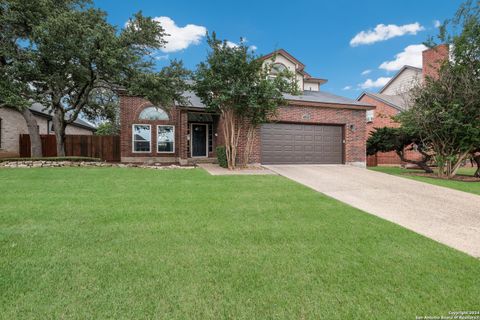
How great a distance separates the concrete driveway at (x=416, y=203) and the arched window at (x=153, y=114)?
985 cm

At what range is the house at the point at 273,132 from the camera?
12.3 m

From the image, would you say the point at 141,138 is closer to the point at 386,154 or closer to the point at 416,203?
the point at 416,203

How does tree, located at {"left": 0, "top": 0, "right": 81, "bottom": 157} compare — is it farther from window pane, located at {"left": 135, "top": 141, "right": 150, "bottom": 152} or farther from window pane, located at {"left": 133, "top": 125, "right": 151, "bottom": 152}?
window pane, located at {"left": 135, "top": 141, "right": 150, "bottom": 152}

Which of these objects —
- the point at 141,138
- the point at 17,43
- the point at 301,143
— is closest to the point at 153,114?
the point at 141,138

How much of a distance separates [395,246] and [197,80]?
8.97 metres

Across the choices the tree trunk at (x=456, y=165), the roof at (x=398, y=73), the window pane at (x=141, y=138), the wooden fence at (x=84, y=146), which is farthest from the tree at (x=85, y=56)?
the roof at (x=398, y=73)

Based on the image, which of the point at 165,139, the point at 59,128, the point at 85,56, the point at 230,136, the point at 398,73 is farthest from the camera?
the point at 398,73

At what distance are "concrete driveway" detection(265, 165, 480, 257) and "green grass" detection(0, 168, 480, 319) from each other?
1.67 feet

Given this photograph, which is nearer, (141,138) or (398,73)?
(141,138)

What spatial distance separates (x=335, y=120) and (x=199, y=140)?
783 cm

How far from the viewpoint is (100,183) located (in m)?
7.19

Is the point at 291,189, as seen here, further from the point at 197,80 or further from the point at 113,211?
the point at 197,80

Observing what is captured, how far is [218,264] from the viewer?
2.77 m

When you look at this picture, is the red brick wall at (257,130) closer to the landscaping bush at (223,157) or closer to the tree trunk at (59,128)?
the landscaping bush at (223,157)
